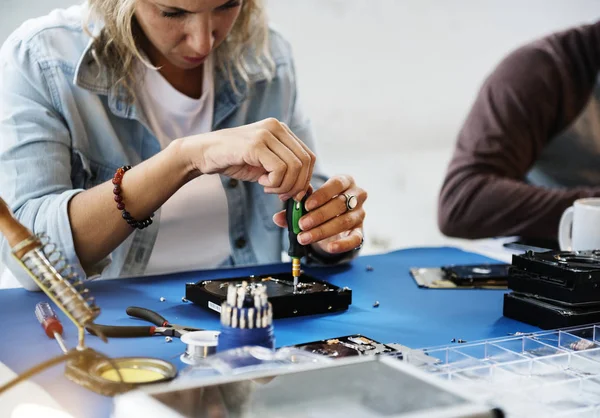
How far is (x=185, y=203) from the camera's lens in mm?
1829

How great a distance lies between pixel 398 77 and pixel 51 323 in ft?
7.71

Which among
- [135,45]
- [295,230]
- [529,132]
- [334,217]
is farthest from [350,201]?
[529,132]

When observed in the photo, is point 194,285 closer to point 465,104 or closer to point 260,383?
point 260,383

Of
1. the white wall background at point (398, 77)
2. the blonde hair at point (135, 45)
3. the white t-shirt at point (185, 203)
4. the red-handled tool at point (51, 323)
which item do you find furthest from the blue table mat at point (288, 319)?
the white wall background at point (398, 77)

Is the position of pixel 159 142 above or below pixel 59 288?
above

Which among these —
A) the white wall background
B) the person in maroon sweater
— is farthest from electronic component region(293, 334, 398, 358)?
the white wall background

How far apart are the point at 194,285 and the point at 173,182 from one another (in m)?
0.23

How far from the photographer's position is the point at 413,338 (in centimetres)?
122

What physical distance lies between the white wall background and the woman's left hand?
149cm

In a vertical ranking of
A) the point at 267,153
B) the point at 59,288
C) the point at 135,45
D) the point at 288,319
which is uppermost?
the point at 135,45

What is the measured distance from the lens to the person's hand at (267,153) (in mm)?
1338

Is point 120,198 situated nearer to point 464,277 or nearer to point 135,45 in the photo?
point 135,45

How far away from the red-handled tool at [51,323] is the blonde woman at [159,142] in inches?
6.4

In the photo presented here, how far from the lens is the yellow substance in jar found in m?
0.93
